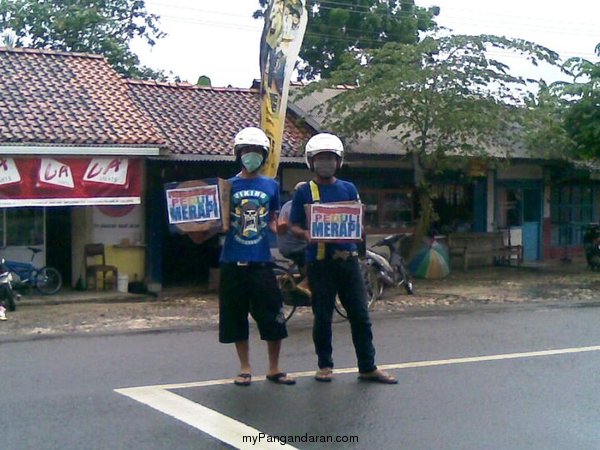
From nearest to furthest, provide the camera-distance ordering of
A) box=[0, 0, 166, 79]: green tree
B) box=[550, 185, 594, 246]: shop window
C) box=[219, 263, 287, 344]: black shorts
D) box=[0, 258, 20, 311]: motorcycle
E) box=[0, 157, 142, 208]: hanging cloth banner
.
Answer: box=[219, 263, 287, 344]: black shorts, box=[0, 258, 20, 311]: motorcycle, box=[0, 157, 142, 208]: hanging cloth banner, box=[550, 185, 594, 246]: shop window, box=[0, 0, 166, 79]: green tree

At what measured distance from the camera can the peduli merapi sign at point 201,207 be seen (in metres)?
7.16

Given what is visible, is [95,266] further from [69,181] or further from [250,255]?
[250,255]

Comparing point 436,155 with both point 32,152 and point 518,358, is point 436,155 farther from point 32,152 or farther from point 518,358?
point 518,358

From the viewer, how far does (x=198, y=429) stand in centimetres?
609

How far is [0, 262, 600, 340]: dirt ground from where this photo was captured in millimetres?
12047

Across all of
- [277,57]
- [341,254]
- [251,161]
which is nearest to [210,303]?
[277,57]

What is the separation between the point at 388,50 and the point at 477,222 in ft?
19.8

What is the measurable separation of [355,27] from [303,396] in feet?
90.3

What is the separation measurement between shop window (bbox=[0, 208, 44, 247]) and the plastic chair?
3.41 ft

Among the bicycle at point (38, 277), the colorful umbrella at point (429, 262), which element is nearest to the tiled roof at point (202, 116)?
the bicycle at point (38, 277)

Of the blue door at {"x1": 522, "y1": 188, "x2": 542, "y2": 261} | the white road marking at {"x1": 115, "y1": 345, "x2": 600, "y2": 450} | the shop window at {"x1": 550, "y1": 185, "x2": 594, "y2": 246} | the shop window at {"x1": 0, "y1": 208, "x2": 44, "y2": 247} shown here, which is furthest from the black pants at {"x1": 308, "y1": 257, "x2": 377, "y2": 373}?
the shop window at {"x1": 550, "y1": 185, "x2": 594, "y2": 246}

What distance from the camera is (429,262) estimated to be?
1864 centimetres

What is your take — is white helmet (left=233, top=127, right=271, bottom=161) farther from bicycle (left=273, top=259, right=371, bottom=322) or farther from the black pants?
bicycle (left=273, top=259, right=371, bottom=322)

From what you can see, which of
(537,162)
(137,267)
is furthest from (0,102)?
(537,162)
